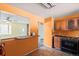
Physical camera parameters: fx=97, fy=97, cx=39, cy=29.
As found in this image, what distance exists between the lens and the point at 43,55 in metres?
1.74

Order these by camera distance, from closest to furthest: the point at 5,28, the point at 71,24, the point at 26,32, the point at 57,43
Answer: the point at 5,28
the point at 71,24
the point at 57,43
the point at 26,32

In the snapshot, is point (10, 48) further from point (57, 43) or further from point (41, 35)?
point (57, 43)

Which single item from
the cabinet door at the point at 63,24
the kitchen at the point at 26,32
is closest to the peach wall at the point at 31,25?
the kitchen at the point at 26,32

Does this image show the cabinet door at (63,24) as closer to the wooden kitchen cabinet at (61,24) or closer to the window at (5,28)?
the wooden kitchen cabinet at (61,24)

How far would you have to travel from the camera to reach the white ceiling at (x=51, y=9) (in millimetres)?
1687

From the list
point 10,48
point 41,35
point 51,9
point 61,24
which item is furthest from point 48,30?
point 10,48

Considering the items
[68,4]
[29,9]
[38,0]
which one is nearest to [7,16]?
[29,9]

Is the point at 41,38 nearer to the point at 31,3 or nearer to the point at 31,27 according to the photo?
the point at 31,27

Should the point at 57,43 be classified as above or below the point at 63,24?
below

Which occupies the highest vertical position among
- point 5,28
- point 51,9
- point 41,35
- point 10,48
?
point 51,9

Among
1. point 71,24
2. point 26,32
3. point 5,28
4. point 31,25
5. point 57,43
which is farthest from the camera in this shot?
point 31,25

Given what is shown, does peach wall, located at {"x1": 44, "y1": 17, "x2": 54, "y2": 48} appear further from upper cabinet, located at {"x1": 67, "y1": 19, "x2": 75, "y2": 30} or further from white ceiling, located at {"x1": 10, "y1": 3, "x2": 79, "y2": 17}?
upper cabinet, located at {"x1": 67, "y1": 19, "x2": 75, "y2": 30}

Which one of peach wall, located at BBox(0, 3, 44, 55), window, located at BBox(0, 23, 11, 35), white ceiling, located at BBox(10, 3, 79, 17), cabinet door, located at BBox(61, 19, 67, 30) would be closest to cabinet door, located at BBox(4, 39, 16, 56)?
peach wall, located at BBox(0, 3, 44, 55)

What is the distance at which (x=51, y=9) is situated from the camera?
1.80m
